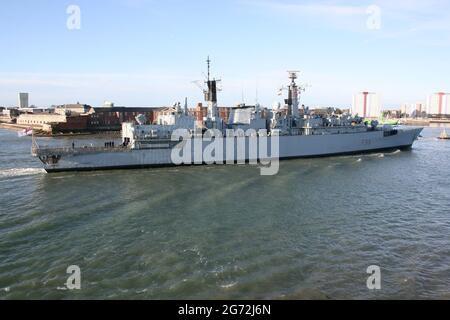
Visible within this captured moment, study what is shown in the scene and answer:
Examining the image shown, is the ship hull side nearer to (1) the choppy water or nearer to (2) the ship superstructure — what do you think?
(2) the ship superstructure

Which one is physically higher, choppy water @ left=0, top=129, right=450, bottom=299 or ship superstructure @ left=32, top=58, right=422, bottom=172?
ship superstructure @ left=32, top=58, right=422, bottom=172

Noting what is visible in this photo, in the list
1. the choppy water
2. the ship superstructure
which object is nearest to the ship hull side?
the ship superstructure

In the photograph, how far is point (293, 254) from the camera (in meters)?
15.0

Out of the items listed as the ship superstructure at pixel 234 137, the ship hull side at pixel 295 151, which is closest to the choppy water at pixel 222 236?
the ship hull side at pixel 295 151

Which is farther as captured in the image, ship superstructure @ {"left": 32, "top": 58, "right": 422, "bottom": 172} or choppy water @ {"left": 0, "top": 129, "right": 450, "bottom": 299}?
ship superstructure @ {"left": 32, "top": 58, "right": 422, "bottom": 172}

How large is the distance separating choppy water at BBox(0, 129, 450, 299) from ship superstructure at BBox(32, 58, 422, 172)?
12.1ft

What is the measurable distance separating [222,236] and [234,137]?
2216cm

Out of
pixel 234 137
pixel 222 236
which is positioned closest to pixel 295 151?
pixel 234 137

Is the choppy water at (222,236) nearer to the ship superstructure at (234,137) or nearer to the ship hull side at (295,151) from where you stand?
the ship hull side at (295,151)

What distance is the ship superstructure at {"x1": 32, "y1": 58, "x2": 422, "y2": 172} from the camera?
32969 mm

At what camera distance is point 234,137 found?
125 ft

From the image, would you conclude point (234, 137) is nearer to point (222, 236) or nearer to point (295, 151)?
point (295, 151)
